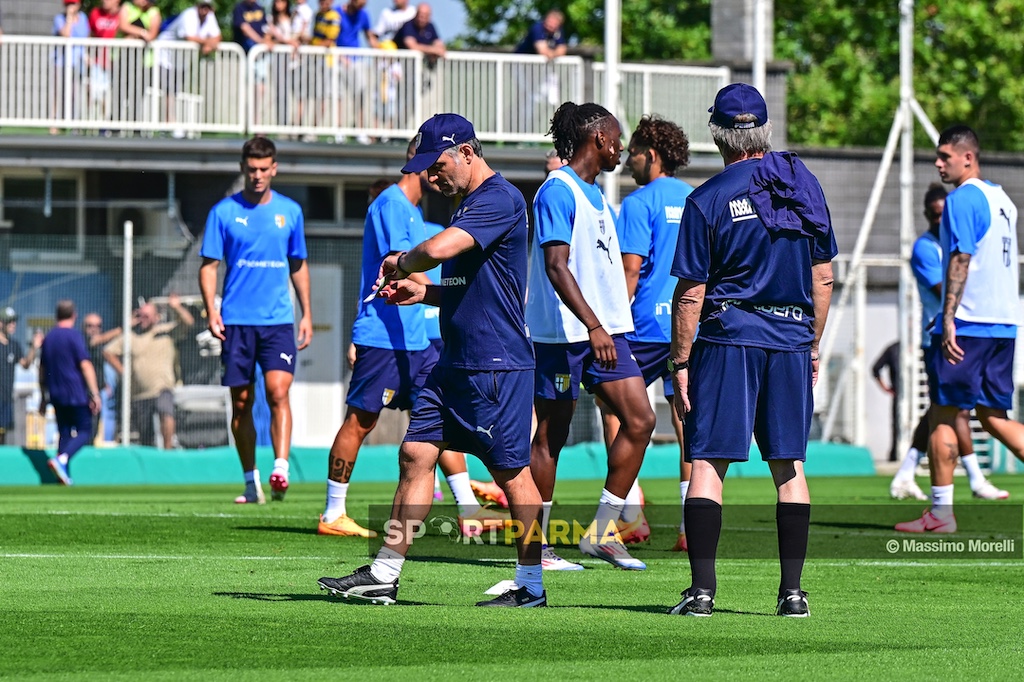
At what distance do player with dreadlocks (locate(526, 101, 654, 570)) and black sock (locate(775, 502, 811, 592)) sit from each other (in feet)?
5.31

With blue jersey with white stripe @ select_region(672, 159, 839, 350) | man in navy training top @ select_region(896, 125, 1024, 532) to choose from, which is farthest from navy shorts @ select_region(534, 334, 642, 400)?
man in navy training top @ select_region(896, 125, 1024, 532)

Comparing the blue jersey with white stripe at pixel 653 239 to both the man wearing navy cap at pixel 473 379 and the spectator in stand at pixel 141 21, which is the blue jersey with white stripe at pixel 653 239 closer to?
the man wearing navy cap at pixel 473 379

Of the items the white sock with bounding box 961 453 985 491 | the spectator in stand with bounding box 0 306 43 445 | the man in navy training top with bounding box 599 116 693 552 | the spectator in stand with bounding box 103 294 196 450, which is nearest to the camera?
the man in navy training top with bounding box 599 116 693 552

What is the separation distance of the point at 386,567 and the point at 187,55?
56.8 ft

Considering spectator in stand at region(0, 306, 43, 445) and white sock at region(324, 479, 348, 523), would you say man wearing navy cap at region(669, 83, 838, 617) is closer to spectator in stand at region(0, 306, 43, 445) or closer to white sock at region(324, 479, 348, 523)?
white sock at region(324, 479, 348, 523)

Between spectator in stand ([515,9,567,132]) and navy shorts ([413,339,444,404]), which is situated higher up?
spectator in stand ([515,9,567,132])

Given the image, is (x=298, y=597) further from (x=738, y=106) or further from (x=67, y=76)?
(x=67, y=76)

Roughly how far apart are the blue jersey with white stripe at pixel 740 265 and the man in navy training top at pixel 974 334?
393 cm

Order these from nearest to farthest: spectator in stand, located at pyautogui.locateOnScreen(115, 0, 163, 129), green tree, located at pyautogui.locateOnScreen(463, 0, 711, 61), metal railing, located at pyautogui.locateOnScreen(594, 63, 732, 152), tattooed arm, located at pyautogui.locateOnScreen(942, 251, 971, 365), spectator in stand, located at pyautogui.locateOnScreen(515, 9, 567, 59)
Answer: tattooed arm, located at pyautogui.locateOnScreen(942, 251, 971, 365), spectator in stand, located at pyautogui.locateOnScreen(115, 0, 163, 129), spectator in stand, located at pyautogui.locateOnScreen(515, 9, 567, 59), metal railing, located at pyautogui.locateOnScreen(594, 63, 732, 152), green tree, located at pyautogui.locateOnScreen(463, 0, 711, 61)

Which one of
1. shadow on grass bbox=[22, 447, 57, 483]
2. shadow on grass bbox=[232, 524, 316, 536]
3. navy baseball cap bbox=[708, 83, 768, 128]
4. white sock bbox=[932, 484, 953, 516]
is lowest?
shadow on grass bbox=[22, 447, 57, 483]

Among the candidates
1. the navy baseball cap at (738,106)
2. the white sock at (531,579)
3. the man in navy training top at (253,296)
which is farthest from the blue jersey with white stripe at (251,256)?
the navy baseball cap at (738,106)

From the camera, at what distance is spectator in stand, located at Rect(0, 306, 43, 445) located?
757 inches

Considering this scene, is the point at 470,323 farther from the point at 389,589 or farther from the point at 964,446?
the point at 964,446

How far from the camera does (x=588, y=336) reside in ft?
26.2
